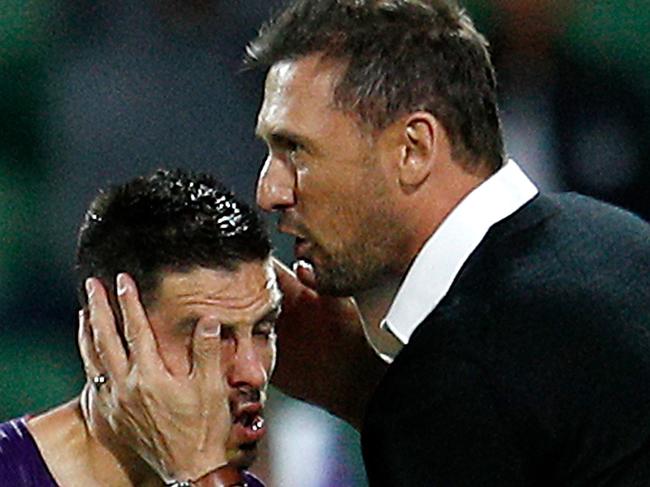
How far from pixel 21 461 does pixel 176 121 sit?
1579mm

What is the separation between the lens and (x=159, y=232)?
5.93ft

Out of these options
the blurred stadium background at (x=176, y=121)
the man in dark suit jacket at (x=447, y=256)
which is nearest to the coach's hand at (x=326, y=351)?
the man in dark suit jacket at (x=447, y=256)

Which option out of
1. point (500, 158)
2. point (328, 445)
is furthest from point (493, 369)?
point (328, 445)

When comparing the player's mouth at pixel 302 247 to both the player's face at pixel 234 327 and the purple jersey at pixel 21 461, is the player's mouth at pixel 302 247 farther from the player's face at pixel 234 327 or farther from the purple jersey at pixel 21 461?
the purple jersey at pixel 21 461

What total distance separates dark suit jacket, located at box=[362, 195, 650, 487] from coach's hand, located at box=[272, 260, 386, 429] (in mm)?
578

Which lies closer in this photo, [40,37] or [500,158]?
[500,158]

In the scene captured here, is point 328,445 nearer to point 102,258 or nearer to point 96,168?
point 96,168

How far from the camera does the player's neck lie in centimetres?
179

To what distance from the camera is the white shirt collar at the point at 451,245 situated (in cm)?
164

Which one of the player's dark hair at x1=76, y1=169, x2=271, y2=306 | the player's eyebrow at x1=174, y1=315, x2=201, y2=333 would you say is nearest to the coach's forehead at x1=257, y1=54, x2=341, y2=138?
the player's dark hair at x1=76, y1=169, x2=271, y2=306

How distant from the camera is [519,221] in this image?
1.63 m

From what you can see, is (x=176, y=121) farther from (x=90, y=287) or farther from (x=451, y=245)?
(x=451, y=245)

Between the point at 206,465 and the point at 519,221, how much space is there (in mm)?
432

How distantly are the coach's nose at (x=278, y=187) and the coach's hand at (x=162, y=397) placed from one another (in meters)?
0.16
